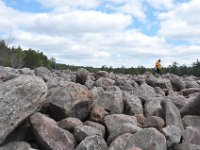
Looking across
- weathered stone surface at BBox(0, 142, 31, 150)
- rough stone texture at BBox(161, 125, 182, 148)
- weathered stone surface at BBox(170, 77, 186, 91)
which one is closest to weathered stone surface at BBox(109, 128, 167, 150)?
rough stone texture at BBox(161, 125, 182, 148)

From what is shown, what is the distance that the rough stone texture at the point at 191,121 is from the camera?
8.89m

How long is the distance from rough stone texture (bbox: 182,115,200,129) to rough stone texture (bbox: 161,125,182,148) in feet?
3.61

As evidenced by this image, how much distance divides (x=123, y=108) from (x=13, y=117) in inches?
125

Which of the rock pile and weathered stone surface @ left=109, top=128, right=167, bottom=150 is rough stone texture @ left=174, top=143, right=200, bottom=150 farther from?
weathered stone surface @ left=109, top=128, right=167, bottom=150

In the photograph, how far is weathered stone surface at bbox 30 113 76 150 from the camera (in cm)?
716

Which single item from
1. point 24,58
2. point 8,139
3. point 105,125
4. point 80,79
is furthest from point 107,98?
point 24,58

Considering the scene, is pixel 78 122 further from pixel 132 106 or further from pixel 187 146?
pixel 132 106

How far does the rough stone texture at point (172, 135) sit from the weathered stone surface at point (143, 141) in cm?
30

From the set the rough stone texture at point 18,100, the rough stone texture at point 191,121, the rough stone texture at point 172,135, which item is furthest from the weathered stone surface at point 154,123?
the rough stone texture at point 18,100

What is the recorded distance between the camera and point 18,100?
23.6 ft

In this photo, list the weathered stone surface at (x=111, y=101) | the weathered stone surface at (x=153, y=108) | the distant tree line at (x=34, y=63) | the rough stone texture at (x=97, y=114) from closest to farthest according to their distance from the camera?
the rough stone texture at (x=97, y=114) < the weathered stone surface at (x=111, y=101) < the weathered stone surface at (x=153, y=108) < the distant tree line at (x=34, y=63)

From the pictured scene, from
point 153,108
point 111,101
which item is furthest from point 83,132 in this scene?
point 153,108

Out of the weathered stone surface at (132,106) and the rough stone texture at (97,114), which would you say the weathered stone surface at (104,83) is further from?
the rough stone texture at (97,114)

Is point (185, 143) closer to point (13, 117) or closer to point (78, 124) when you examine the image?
point (78, 124)
